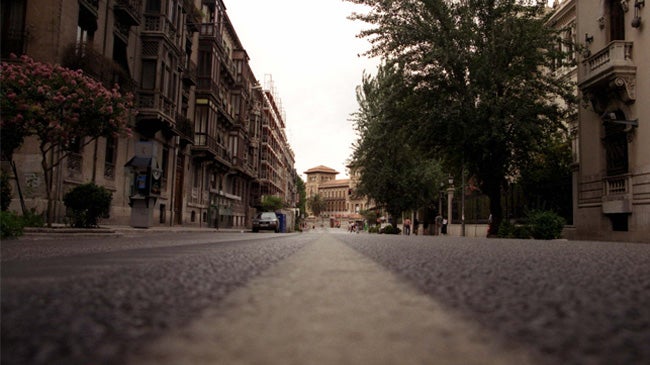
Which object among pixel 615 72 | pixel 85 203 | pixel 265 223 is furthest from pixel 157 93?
pixel 615 72

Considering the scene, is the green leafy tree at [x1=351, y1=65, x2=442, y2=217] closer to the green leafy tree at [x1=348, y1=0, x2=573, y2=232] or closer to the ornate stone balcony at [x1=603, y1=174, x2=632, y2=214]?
the green leafy tree at [x1=348, y1=0, x2=573, y2=232]

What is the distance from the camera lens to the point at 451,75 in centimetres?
1900

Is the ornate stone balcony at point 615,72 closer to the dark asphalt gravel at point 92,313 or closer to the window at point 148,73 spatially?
the window at point 148,73

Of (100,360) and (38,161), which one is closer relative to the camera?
(100,360)

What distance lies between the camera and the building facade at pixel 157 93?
1572 centimetres

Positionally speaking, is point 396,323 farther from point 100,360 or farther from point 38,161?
point 38,161

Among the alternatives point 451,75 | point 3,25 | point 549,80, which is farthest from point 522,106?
point 3,25

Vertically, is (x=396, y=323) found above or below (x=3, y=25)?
below

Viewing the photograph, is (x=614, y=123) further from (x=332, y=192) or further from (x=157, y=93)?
(x=332, y=192)

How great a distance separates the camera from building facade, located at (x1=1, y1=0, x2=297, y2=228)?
1572cm

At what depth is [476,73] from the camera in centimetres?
1747

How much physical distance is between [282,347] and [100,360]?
0.69 feet

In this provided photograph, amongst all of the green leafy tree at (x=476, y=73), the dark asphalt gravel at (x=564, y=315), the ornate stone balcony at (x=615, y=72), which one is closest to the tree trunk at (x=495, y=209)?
the green leafy tree at (x=476, y=73)

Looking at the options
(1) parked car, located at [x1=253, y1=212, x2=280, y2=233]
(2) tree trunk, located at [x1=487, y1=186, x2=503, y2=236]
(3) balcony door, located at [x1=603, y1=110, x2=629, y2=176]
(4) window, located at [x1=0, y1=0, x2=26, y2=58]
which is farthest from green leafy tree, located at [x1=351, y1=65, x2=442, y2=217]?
(4) window, located at [x1=0, y1=0, x2=26, y2=58]
